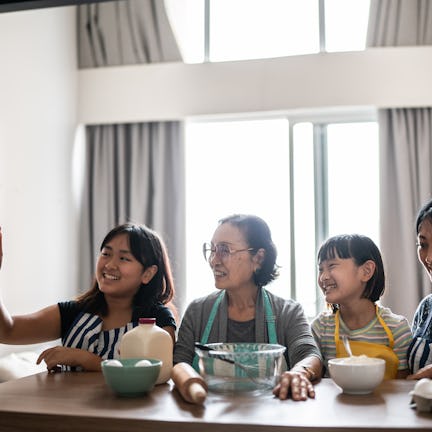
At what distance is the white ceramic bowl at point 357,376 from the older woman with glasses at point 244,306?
314 mm

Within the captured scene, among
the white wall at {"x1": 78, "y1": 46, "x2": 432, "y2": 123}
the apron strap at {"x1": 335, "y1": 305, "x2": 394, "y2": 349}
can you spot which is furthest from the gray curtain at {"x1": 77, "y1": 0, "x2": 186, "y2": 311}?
the apron strap at {"x1": 335, "y1": 305, "x2": 394, "y2": 349}

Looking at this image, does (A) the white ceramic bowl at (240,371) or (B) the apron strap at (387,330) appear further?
(B) the apron strap at (387,330)

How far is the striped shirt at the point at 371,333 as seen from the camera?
6.23 feet

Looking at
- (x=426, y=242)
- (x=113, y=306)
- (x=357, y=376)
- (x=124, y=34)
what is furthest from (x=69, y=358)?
(x=124, y=34)

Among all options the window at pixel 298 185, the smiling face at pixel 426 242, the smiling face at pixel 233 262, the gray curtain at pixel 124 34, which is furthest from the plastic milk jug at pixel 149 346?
the gray curtain at pixel 124 34

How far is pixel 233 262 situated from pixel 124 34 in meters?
2.96

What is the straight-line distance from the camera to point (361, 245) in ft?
6.79

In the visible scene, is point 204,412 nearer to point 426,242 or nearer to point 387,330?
point 387,330

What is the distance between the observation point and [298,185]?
14.3ft

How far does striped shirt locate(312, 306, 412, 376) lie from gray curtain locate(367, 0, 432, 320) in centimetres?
212

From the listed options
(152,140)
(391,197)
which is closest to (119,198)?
(152,140)

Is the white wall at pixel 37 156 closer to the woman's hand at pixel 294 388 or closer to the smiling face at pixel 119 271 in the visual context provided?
the smiling face at pixel 119 271

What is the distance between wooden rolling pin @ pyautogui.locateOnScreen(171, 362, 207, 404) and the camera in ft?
4.30

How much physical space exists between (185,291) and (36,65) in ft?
5.90
